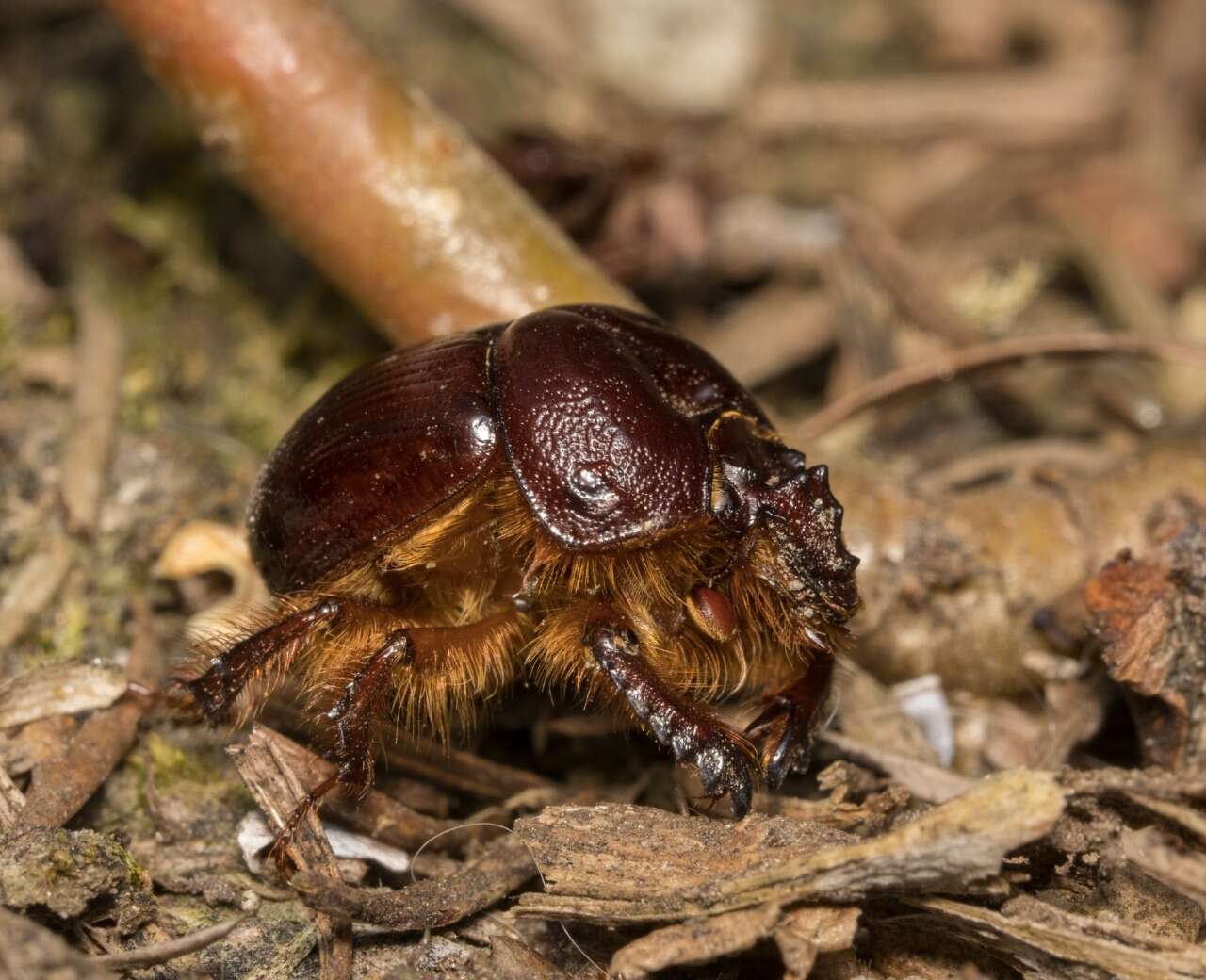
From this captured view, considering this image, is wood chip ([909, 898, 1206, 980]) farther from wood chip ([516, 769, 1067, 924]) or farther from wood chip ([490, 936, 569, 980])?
wood chip ([490, 936, 569, 980])

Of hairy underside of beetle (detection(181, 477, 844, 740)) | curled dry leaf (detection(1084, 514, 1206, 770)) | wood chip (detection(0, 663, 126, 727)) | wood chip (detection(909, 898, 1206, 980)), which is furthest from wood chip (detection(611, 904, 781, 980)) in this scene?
wood chip (detection(0, 663, 126, 727))

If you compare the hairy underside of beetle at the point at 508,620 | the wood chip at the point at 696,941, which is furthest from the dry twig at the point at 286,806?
the wood chip at the point at 696,941

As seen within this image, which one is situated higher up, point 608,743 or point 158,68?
point 158,68

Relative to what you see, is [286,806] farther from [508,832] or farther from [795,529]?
[795,529]

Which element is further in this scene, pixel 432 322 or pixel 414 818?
pixel 432 322

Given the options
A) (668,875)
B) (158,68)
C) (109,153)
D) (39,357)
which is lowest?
(668,875)

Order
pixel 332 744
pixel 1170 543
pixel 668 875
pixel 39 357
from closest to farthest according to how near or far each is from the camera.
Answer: pixel 668 875
pixel 332 744
pixel 1170 543
pixel 39 357

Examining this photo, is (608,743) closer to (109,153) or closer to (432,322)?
(432,322)

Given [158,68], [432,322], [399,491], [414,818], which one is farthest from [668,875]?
[158,68]
